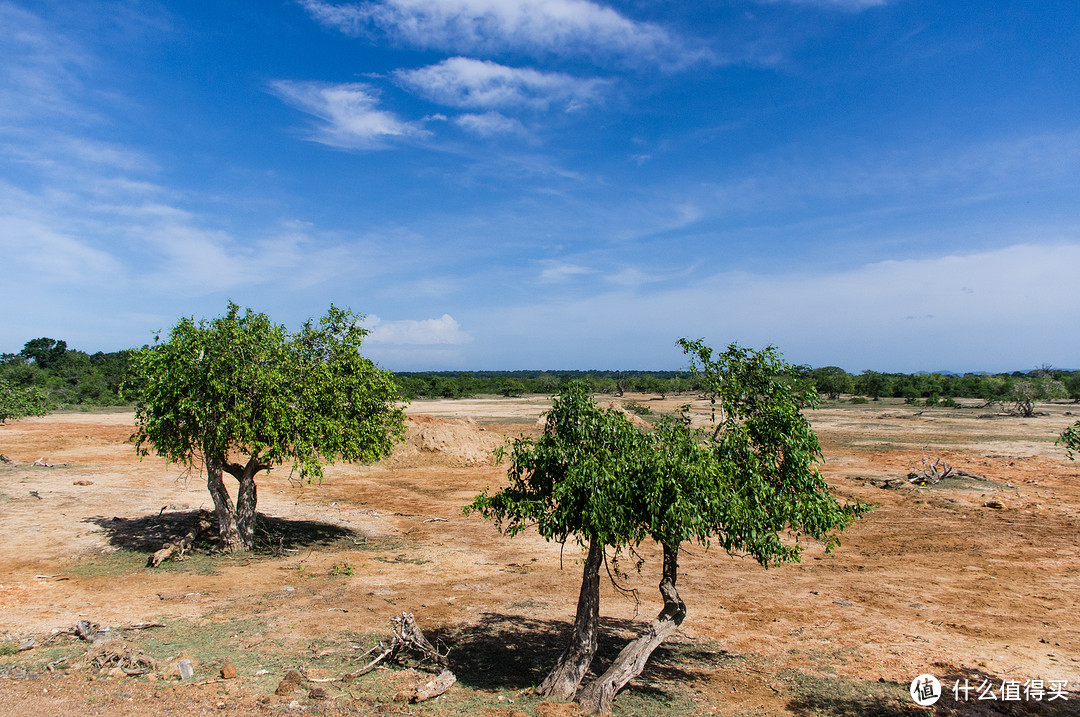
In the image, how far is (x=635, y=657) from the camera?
28.2ft

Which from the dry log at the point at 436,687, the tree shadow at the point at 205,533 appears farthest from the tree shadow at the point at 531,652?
the tree shadow at the point at 205,533

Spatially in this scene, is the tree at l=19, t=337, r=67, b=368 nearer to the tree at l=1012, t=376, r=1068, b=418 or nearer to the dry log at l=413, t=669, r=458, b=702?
the dry log at l=413, t=669, r=458, b=702

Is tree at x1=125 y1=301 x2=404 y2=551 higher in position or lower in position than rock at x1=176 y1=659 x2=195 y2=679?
higher

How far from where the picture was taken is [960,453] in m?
36.4

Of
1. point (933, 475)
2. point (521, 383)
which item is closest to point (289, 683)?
point (933, 475)

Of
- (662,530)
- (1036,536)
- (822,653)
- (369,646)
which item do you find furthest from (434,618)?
(1036,536)

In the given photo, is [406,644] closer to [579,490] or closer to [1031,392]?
[579,490]

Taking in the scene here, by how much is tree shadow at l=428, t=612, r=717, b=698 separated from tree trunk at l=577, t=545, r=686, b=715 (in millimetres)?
1056

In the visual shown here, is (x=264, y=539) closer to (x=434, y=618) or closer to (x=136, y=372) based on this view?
(x=136, y=372)

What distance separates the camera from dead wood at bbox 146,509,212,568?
584 inches

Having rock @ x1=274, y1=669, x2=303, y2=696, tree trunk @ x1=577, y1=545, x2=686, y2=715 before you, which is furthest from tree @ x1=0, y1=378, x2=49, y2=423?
tree trunk @ x1=577, y1=545, x2=686, y2=715

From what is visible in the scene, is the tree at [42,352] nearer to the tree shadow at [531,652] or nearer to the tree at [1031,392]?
the tree shadow at [531,652]

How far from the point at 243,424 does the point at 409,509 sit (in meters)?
10.0

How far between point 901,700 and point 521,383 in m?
106
